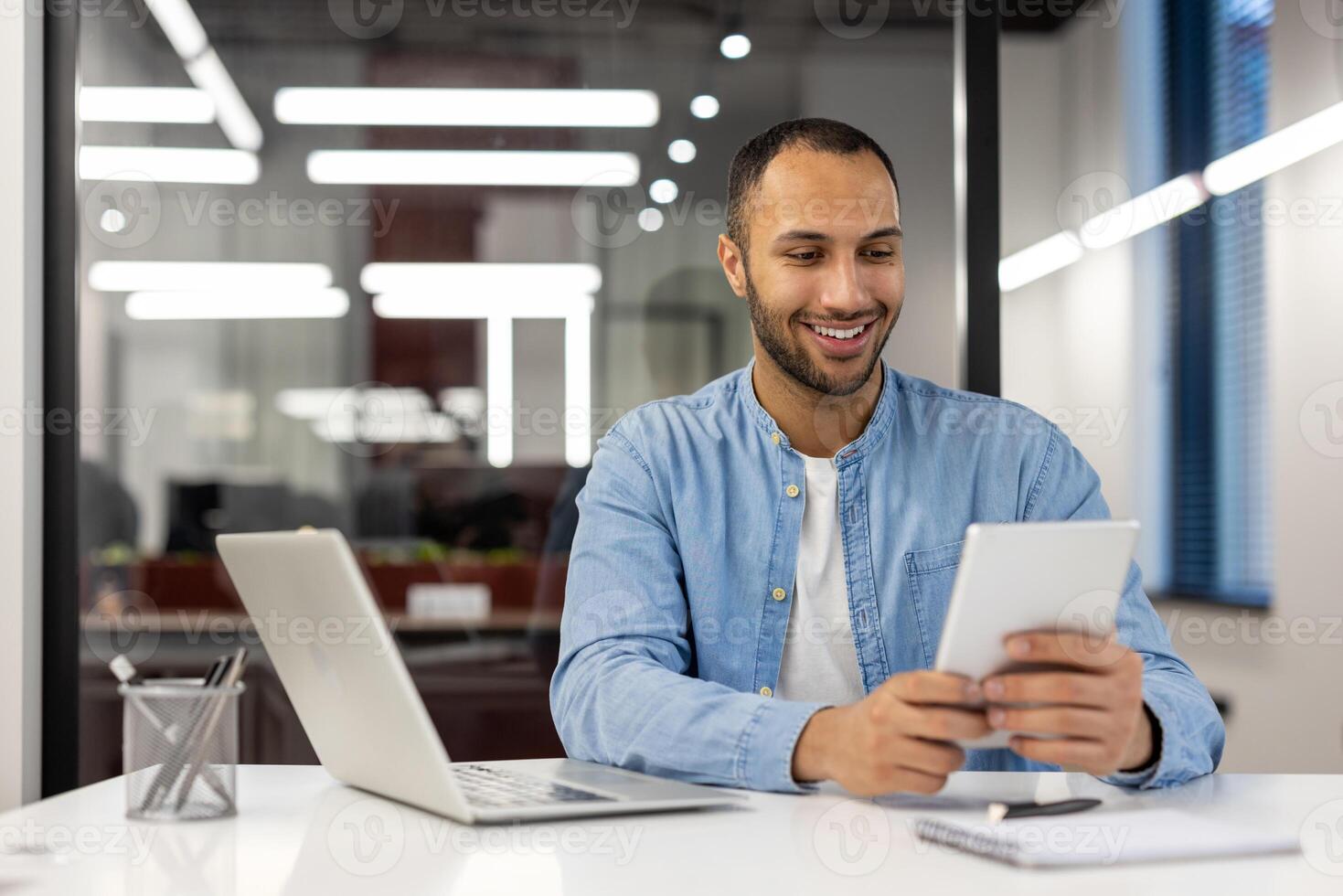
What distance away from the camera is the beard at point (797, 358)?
5.65 feet

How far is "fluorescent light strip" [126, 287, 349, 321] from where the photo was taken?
261cm

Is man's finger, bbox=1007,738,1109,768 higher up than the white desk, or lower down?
higher up

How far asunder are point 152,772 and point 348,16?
1.90 metres

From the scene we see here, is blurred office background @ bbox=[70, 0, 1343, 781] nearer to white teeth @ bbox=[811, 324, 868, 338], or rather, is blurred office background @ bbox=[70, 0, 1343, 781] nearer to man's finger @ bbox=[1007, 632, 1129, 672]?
white teeth @ bbox=[811, 324, 868, 338]

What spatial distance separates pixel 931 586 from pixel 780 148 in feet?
2.04

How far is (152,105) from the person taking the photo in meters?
2.62

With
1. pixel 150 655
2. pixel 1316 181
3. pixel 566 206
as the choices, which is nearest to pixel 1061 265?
pixel 1316 181

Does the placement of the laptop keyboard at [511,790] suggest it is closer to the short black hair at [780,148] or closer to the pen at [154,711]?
the pen at [154,711]

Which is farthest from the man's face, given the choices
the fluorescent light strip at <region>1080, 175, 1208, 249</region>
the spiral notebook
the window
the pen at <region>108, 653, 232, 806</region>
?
the window

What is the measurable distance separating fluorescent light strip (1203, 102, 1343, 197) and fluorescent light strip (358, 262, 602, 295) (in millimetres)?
1691

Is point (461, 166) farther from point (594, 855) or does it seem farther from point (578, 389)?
point (594, 855)

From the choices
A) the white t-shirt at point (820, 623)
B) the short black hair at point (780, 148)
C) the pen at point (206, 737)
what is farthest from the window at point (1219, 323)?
the pen at point (206, 737)

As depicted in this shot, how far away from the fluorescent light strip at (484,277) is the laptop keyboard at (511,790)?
4.92 ft

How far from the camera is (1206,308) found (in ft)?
12.5
